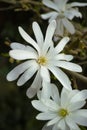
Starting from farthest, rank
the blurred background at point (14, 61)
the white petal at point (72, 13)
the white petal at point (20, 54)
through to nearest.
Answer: the blurred background at point (14, 61) < the white petal at point (72, 13) < the white petal at point (20, 54)

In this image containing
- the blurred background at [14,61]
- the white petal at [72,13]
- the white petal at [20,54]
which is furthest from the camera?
the blurred background at [14,61]

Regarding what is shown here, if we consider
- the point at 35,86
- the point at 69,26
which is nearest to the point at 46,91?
the point at 35,86

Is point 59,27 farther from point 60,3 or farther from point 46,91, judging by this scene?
point 46,91

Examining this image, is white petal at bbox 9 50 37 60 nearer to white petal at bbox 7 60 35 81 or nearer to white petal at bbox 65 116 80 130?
white petal at bbox 7 60 35 81

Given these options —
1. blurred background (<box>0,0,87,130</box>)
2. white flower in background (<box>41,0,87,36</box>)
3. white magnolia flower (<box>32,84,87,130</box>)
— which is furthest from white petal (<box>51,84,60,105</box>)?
white flower in background (<box>41,0,87,36</box>)

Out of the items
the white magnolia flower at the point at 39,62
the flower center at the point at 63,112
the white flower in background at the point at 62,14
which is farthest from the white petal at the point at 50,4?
the flower center at the point at 63,112

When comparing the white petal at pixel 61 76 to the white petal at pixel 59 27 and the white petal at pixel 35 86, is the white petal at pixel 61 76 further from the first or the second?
the white petal at pixel 59 27
